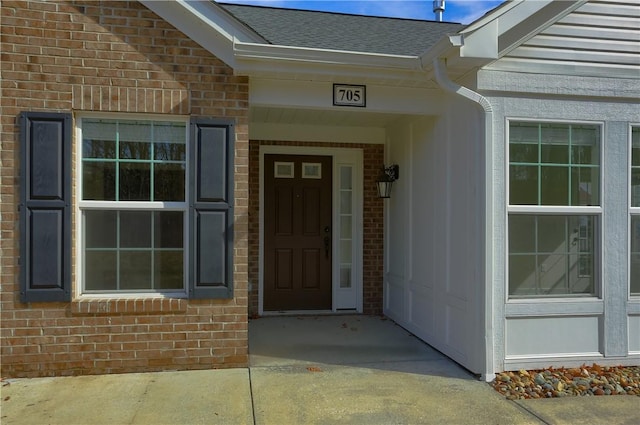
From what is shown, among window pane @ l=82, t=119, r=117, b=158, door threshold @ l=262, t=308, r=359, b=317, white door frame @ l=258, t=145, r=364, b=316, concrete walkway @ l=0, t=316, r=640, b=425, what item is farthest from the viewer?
white door frame @ l=258, t=145, r=364, b=316

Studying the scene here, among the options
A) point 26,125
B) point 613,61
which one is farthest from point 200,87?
point 613,61

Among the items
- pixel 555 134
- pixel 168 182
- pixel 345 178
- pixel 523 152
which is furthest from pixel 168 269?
pixel 555 134

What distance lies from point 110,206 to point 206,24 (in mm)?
1834

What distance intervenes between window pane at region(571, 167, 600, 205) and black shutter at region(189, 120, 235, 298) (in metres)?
3.24

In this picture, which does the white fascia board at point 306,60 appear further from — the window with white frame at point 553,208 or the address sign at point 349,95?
the window with white frame at point 553,208

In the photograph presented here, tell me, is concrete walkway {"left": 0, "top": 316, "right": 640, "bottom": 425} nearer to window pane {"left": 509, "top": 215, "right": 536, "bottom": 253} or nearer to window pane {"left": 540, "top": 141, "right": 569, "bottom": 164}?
window pane {"left": 509, "top": 215, "right": 536, "bottom": 253}

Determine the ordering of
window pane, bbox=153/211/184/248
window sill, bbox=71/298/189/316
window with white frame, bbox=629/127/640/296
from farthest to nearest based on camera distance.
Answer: window with white frame, bbox=629/127/640/296 < window pane, bbox=153/211/184/248 < window sill, bbox=71/298/189/316

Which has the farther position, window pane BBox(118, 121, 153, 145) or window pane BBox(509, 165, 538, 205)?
window pane BBox(509, 165, 538, 205)

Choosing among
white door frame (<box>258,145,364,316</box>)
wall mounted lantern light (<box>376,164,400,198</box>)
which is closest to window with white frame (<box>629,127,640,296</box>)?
wall mounted lantern light (<box>376,164,400,198</box>)

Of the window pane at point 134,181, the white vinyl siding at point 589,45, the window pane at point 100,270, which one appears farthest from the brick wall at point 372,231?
the window pane at point 100,270

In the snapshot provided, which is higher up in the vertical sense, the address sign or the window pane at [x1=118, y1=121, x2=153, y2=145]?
the address sign

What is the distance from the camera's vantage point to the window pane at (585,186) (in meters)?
4.29

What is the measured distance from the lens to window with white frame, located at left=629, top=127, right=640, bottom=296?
437cm

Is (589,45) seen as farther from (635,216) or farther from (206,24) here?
(206,24)
